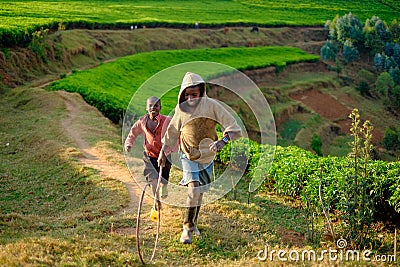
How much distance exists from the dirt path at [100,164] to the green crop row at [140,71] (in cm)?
198

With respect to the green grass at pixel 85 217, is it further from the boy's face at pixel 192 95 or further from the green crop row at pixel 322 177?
the boy's face at pixel 192 95

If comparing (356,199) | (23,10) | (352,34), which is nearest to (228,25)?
(352,34)

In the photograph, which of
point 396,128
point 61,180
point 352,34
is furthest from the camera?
point 352,34

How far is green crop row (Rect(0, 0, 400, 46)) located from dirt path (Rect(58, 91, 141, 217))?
33.5 feet

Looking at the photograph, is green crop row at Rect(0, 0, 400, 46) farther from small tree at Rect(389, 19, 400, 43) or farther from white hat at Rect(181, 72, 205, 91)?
white hat at Rect(181, 72, 205, 91)

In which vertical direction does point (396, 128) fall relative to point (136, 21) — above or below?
below

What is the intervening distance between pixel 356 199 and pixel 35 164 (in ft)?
26.0

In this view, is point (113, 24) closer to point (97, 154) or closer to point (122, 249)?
point (97, 154)

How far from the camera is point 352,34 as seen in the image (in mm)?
50719

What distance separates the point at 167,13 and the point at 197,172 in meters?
46.1

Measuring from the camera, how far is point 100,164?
11.6 metres

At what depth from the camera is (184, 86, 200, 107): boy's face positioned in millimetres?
6133

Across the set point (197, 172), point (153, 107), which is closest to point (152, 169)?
point (153, 107)

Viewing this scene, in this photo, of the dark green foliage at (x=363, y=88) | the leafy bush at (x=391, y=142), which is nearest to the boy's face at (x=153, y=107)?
the leafy bush at (x=391, y=142)
